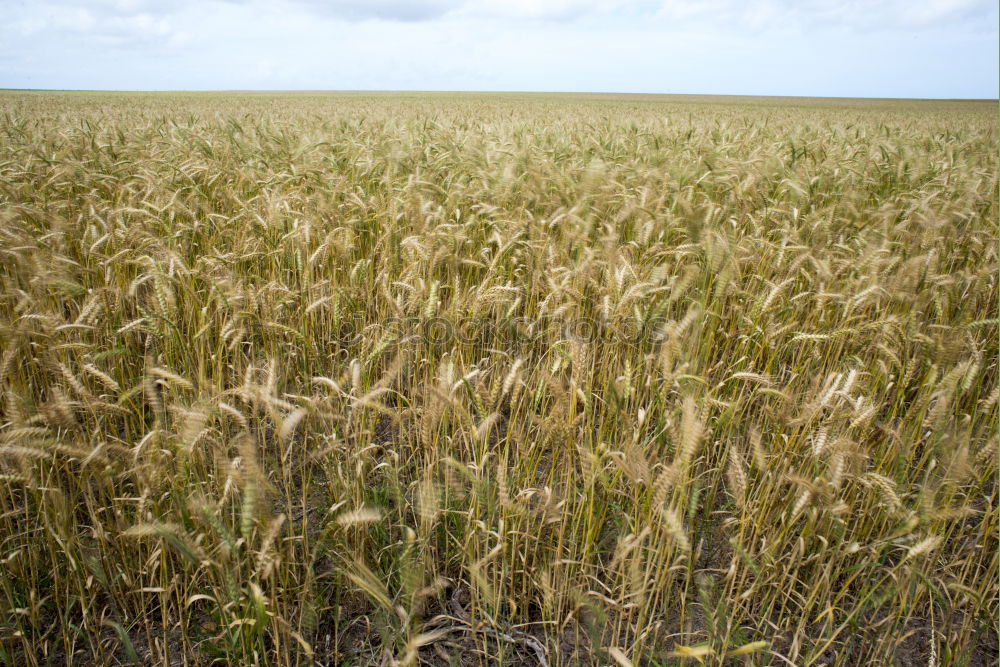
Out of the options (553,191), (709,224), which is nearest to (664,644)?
(709,224)

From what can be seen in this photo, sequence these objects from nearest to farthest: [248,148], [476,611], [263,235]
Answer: [476,611] < [263,235] < [248,148]

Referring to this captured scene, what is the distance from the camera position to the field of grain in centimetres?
131

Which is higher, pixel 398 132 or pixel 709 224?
pixel 398 132

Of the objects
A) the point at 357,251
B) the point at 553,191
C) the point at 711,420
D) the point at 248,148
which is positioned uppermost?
the point at 248,148

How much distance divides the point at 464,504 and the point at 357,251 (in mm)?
1970

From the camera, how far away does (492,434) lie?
2268 mm

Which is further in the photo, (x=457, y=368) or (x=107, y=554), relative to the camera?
(x=457, y=368)

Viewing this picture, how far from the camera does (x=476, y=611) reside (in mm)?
1557

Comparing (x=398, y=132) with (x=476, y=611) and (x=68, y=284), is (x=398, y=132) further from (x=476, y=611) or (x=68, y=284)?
(x=476, y=611)

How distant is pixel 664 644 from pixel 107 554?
4.85 ft

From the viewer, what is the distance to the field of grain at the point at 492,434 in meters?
1.31

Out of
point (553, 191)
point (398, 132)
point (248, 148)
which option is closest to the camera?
point (553, 191)

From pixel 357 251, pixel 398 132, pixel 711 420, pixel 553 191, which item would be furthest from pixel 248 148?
pixel 711 420

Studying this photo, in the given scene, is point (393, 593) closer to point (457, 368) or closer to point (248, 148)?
point (457, 368)
